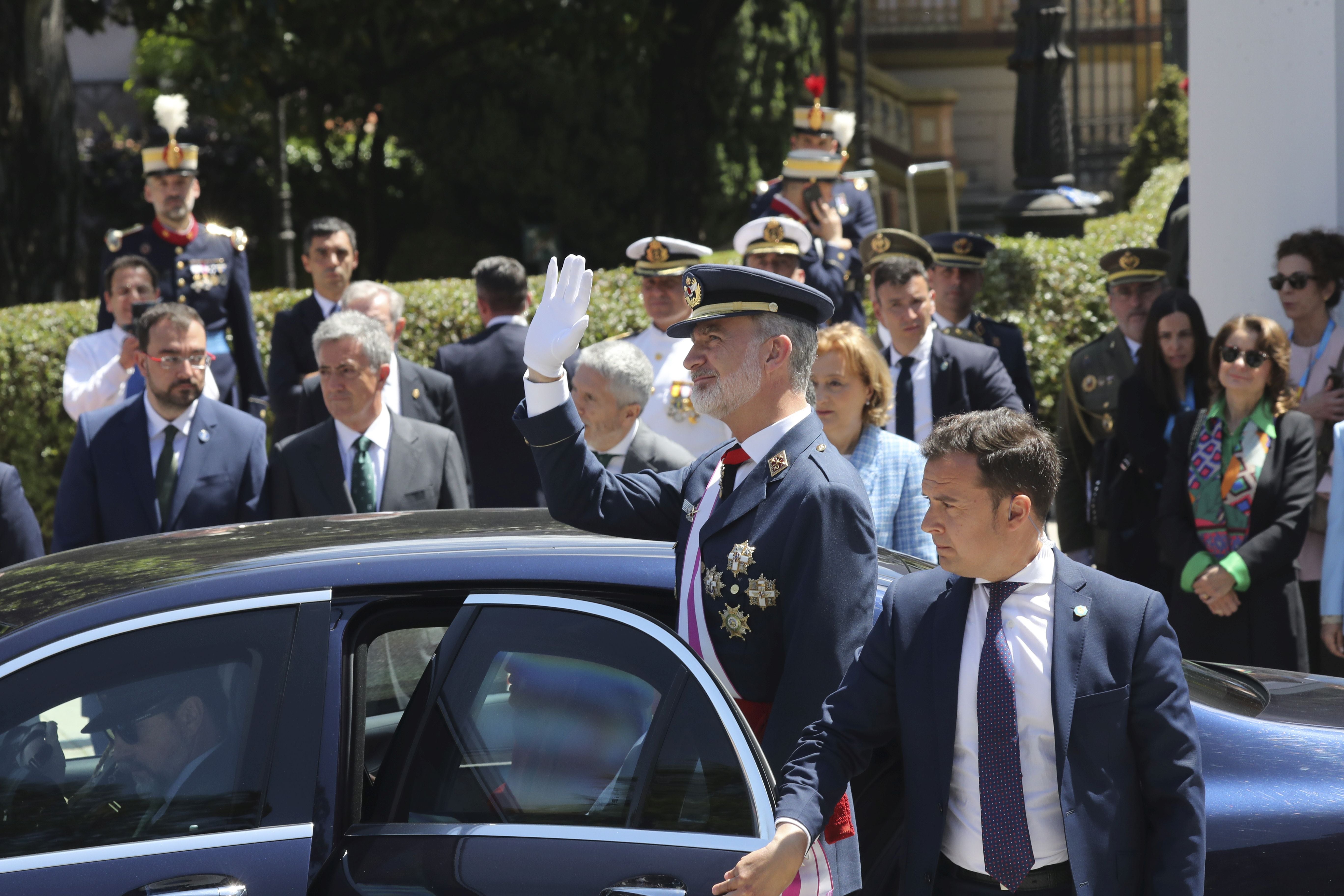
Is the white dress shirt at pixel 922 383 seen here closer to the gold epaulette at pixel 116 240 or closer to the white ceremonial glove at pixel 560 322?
the white ceremonial glove at pixel 560 322

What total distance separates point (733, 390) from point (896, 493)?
5.39 ft

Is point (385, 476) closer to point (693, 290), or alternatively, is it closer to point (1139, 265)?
point (693, 290)

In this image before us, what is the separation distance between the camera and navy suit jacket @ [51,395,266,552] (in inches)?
192

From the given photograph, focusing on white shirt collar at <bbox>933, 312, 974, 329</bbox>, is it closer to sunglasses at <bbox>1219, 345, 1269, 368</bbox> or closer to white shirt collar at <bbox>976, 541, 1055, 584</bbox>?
sunglasses at <bbox>1219, 345, 1269, 368</bbox>

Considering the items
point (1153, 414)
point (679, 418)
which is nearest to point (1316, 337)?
point (1153, 414)

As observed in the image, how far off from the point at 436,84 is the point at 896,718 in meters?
17.4

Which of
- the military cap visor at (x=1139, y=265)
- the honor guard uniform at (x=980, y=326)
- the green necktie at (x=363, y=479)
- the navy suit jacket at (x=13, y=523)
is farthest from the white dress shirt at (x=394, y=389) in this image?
the military cap visor at (x=1139, y=265)

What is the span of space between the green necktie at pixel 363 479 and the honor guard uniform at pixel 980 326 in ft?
9.12

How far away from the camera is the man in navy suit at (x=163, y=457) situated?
16.1ft

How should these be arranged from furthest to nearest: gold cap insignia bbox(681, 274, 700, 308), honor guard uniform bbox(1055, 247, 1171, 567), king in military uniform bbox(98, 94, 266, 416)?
king in military uniform bbox(98, 94, 266, 416), honor guard uniform bbox(1055, 247, 1171, 567), gold cap insignia bbox(681, 274, 700, 308)

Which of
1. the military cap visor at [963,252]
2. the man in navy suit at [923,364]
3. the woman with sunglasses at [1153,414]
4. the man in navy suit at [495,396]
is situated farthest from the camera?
the military cap visor at [963,252]

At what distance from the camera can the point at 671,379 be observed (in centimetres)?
601

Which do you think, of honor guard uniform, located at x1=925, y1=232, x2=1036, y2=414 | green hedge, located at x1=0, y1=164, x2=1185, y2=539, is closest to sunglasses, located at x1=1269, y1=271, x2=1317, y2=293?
honor guard uniform, located at x1=925, y1=232, x2=1036, y2=414

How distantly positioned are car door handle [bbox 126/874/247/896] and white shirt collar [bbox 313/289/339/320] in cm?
462
